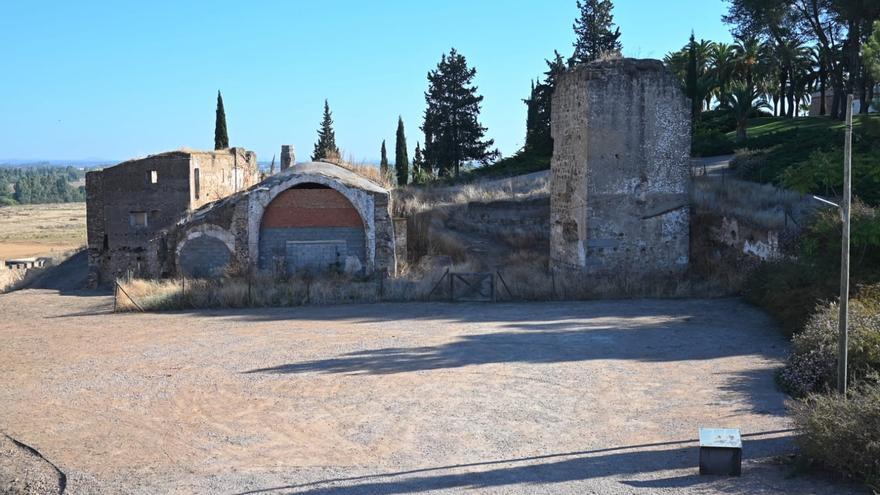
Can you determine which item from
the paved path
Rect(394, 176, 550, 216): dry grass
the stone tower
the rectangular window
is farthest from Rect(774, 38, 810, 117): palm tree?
the rectangular window

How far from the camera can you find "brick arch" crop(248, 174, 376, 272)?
2316 centimetres

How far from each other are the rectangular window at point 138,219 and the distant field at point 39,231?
28.8m

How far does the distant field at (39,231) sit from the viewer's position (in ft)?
201

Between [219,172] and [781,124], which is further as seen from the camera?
[781,124]

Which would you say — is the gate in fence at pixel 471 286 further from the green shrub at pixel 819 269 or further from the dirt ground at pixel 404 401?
the green shrub at pixel 819 269

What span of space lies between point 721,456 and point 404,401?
4.58 metres

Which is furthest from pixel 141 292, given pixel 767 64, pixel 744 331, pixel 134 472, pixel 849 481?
pixel 767 64

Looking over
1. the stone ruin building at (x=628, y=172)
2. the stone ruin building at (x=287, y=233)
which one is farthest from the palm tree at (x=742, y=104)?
the stone ruin building at (x=287, y=233)

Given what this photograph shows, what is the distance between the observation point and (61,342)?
1625 centimetres

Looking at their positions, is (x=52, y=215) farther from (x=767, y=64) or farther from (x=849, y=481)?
(x=849, y=481)

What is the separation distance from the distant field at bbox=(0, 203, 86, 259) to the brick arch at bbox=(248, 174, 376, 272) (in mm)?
36114

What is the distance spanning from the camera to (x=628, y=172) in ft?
67.5

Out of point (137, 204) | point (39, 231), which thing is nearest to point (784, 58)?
point (137, 204)

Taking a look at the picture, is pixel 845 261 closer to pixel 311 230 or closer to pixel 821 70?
pixel 311 230
